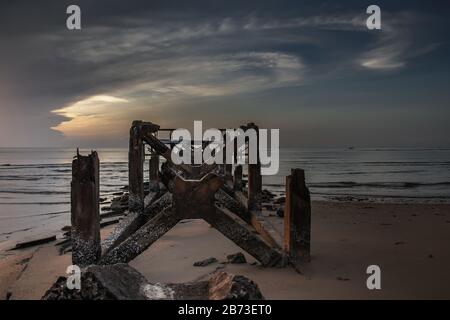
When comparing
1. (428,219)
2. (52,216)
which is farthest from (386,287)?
(52,216)

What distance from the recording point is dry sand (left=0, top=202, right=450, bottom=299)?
476 centimetres

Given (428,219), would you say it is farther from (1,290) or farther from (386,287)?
(1,290)

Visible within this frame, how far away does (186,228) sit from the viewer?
393 inches

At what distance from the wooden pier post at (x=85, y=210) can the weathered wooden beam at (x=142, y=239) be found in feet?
0.94

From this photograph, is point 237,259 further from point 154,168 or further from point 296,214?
point 154,168

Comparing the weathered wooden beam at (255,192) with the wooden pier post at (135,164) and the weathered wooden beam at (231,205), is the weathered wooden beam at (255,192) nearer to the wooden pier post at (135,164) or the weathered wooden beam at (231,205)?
the weathered wooden beam at (231,205)

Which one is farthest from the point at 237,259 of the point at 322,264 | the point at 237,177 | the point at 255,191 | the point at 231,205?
the point at 237,177

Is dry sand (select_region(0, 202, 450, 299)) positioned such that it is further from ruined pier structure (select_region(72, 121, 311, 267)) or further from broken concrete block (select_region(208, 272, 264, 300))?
broken concrete block (select_region(208, 272, 264, 300))

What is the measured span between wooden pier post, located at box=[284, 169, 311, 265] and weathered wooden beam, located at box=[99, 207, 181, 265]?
153cm

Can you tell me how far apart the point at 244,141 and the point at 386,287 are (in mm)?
6026

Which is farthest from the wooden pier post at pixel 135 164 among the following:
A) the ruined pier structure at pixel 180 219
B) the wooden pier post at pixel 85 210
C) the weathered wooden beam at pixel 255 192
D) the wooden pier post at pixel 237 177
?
the wooden pier post at pixel 237 177

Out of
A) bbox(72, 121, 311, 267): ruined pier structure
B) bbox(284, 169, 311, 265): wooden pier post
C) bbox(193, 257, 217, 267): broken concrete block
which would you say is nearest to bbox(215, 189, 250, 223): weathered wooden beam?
bbox(72, 121, 311, 267): ruined pier structure

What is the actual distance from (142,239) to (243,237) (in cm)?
127
